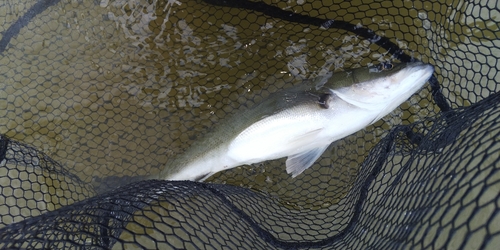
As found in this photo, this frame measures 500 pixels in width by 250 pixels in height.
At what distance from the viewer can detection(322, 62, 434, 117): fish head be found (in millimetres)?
2539

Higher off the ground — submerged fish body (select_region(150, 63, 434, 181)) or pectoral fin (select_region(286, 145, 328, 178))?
submerged fish body (select_region(150, 63, 434, 181))

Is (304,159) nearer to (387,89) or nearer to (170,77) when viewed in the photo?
(387,89)

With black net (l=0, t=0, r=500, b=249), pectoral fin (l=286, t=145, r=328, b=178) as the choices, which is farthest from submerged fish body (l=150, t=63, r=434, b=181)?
black net (l=0, t=0, r=500, b=249)

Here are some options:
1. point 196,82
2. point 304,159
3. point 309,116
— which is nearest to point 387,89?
point 309,116

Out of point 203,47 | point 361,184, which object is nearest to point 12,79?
point 203,47

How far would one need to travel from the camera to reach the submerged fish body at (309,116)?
2.59m

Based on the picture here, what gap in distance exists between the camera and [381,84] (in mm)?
2594

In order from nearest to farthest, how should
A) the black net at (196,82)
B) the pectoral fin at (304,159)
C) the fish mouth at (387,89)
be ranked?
the fish mouth at (387,89) → the pectoral fin at (304,159) → the black net at (196,82)

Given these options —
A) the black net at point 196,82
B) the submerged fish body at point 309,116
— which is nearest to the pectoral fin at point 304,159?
the submerged fish body at point 309,116

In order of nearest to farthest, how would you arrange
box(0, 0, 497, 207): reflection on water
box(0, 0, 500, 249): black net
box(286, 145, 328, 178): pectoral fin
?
box(286, 145, 328, 178): pectoral fin → box(0, 0, 500, 249): black net → box(0, 0, 497, 207): reflection on water

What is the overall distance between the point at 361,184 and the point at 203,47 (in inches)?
68.4

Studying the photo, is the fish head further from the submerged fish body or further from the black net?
the black net

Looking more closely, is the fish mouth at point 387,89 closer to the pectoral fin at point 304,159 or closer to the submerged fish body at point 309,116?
the submerged fish body at point 309,116

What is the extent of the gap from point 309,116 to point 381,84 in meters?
0.55
